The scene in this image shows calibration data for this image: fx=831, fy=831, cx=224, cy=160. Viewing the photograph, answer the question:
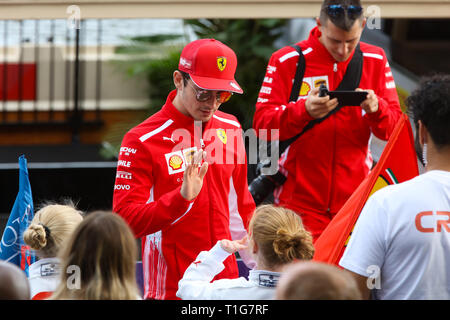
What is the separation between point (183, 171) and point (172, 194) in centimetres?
27

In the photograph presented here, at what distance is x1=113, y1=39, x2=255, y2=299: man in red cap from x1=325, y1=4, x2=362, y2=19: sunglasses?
83 centimetres

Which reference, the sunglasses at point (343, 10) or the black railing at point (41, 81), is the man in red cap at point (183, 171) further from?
the black railing at point (41, 81)

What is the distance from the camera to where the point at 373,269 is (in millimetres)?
3023

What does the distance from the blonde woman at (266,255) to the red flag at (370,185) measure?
347 mm

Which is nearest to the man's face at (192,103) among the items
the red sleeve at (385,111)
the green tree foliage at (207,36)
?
the red sleeve at (385,111)

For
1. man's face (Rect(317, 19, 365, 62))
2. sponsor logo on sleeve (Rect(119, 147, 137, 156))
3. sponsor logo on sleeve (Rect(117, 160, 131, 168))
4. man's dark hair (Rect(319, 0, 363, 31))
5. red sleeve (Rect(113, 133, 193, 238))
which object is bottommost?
red sleeve (Rect(113, 133, 193, 238))

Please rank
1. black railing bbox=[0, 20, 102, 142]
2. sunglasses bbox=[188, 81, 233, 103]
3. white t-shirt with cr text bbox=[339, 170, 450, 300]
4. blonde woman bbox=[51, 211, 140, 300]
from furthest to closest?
black railing bbox=[0, 20, 102, 142], sunglasses bbox=[188, 81, 233, 103], white t-shirt with cr text bbox=[339, 170, 450, 300], blonde woman bbox=[51, 211, 140, 300]

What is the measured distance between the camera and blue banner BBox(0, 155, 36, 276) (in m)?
4.02

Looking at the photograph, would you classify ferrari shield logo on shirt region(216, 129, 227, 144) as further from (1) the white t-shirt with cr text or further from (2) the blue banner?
(1) the white t-shirt with cr text

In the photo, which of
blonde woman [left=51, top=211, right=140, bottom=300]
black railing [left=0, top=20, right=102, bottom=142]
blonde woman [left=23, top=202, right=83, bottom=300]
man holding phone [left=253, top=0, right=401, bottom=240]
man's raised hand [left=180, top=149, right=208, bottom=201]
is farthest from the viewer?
black railing [left=0, top=20, right=102, bottom=142]

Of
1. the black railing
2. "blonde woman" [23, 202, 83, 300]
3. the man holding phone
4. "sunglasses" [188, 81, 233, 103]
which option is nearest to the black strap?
the man holding phone

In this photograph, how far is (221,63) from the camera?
395 centimetres

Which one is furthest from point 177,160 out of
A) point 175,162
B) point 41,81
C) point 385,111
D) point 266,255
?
point 41,81
